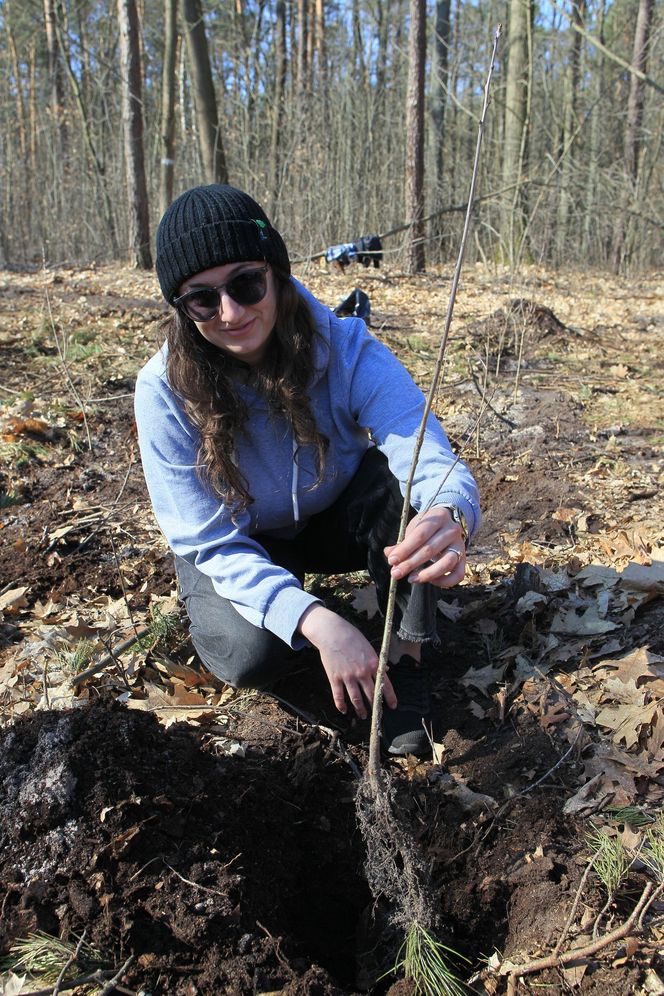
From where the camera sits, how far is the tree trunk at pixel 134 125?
33.2ft

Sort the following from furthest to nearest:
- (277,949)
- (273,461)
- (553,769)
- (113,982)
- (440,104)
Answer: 1. (440,104)
2. (273,461)
3. (553,769)
4. (277,949)
5. (113,982)

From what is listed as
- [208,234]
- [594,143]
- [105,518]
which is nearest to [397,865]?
[208,234]

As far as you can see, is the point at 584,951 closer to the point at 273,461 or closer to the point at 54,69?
the point at 273,461

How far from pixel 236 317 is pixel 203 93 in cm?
1086

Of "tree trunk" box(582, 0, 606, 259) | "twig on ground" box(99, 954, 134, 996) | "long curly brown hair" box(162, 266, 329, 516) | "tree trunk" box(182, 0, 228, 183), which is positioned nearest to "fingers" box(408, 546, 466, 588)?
"long curly brown hair" box(162, 266, 329, 516)

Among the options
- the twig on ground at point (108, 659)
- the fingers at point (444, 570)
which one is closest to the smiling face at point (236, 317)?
the fingers at point (444, 570)

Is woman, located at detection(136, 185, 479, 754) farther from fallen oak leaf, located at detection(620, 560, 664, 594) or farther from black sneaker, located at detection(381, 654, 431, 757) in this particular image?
fallen oak leaf, located at detection(620, 560, 664, 594)

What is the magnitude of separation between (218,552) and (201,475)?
0.23m

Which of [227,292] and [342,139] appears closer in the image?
[227,292]

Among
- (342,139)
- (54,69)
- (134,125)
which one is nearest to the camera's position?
(134,125)

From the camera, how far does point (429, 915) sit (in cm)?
167

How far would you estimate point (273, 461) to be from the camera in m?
2.36

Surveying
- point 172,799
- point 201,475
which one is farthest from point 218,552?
point 172,799

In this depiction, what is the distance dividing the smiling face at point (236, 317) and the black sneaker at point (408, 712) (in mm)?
1094
